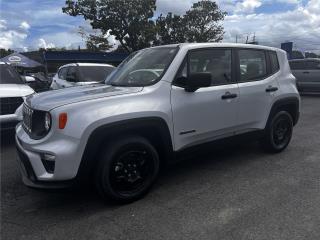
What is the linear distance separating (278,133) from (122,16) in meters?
36.0

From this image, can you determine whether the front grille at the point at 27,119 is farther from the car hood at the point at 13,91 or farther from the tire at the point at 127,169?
the car hood at the point at 13,91

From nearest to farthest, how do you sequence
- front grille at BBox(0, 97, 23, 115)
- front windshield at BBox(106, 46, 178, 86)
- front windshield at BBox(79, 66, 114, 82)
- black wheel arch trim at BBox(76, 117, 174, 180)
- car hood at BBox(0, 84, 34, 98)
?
1. black wheel arch trim at BBox(76, 117, 174, 180)
2. front windshield at BBox(106, 46, 178, 86)
3. front grille at BBox(0, 97, 23, 115)
4. car hood at BBox(0, 84, 34, 98)
5. front windshield at BBox(79, 66, 114, 82)

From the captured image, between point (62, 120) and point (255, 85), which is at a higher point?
point (62, 120)

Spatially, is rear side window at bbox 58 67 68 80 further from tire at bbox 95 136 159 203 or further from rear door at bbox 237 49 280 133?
tire at bbox 95 136 159 203

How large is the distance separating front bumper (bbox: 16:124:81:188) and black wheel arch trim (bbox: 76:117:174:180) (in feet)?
0.31

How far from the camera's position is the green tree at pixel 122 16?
38.9 meters

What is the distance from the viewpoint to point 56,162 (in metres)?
3.50

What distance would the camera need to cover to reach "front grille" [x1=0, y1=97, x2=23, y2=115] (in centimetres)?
652

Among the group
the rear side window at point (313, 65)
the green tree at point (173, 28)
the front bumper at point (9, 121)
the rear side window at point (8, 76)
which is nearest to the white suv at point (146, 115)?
the front bumper at point (9, 121)

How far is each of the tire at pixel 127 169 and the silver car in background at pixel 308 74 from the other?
13.6 metres

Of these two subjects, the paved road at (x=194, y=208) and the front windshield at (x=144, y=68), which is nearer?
the paved road at (x=194, y=208)

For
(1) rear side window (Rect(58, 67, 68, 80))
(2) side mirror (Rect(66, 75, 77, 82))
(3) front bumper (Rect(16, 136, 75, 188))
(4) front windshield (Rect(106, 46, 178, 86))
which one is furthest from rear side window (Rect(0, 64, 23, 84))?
(3) front bumper (Rect(16, 136, 75, 188))

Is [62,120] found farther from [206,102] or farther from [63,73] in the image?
[63,73]

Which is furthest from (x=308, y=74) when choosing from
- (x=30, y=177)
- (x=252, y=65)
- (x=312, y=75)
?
(x=30, y=177)
